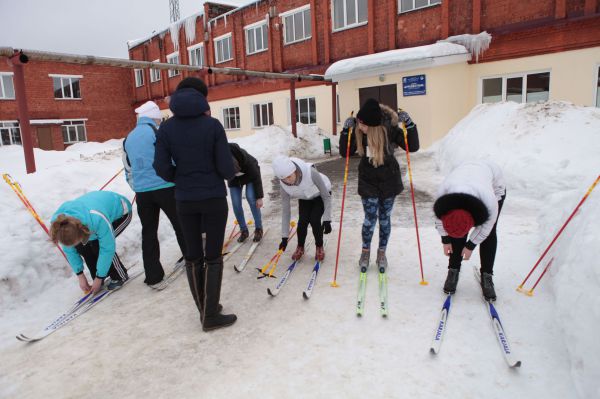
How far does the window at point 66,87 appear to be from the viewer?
27406 mm

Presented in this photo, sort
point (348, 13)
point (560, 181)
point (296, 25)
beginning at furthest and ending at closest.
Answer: point (296, 25) < point (348, 13) < point (560, 181)

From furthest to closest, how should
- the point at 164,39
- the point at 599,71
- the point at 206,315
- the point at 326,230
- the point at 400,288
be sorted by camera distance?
the point at 164,39
the point at 599,71
the point at 326,230
the point at 400,288
the point at 206,315

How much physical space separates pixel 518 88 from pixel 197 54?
19834 millimetres

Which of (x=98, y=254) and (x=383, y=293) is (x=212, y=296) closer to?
(x=383, y=293)

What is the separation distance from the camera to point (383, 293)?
397 cm

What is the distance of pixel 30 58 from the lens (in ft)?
26.3

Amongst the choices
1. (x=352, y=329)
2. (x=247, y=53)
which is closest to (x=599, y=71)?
(x=352, y=329)

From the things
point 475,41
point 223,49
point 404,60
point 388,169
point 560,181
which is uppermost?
point 223,49

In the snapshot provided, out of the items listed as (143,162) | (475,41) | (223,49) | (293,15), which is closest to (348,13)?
(293,15)

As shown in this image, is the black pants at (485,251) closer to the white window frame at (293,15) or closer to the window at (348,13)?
the window at (348,13)

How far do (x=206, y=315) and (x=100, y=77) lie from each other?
30878mm

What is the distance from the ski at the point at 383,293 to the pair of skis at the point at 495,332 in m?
0.49

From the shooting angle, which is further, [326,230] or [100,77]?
[100,77]

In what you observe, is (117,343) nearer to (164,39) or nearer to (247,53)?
(247,53)
